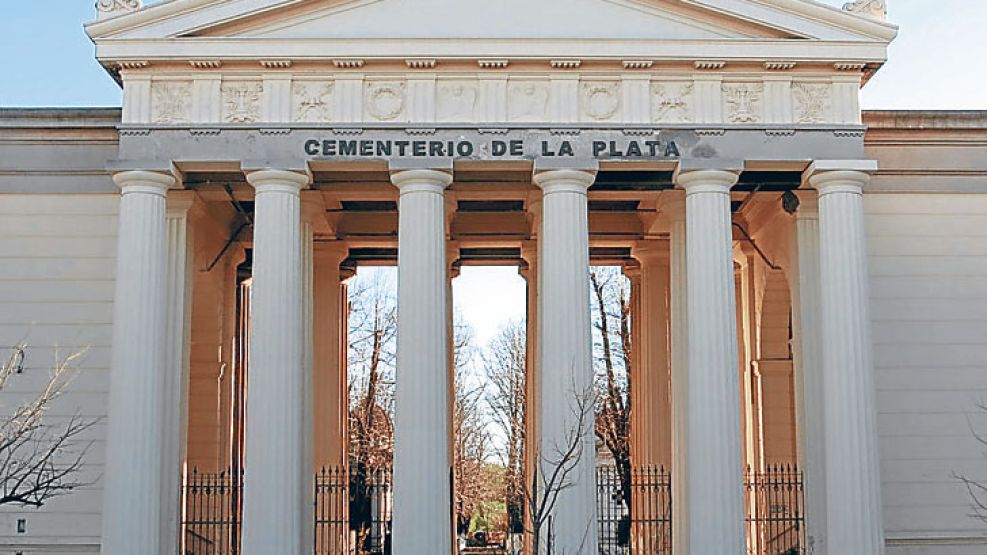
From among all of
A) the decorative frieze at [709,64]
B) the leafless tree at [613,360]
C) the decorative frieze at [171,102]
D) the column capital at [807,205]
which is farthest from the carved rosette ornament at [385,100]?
the leafless tree at [613,360]

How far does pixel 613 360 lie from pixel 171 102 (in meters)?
35.4

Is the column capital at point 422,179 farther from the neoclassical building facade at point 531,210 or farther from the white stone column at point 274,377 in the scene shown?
the white stone column at point 274,377

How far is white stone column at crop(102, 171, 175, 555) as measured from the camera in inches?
945

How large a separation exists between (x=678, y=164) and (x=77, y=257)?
1300 centimetres

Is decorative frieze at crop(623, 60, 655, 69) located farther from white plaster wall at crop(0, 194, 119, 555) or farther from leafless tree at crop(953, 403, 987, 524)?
white plaster wall at crop(0, 194, 119, 555)

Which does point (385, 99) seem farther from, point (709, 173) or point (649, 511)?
point (649, 511)

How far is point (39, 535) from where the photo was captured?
26094mm

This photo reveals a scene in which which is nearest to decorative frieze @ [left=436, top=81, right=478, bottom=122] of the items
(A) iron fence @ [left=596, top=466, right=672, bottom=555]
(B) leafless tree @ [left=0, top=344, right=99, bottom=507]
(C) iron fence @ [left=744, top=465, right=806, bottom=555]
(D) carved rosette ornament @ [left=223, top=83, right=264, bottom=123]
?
(D) carved rosette ornament @ [left=223, top=83, right=264, bottom=123]

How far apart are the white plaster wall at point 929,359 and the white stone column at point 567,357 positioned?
6.91 metres

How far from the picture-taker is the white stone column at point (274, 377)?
24094mm

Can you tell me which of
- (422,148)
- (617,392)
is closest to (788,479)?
(422,148)

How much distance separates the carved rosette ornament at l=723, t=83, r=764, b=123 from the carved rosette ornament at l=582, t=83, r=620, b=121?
2250 millimetres

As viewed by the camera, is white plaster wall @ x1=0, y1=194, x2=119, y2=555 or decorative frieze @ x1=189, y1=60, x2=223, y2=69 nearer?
decorative frieze @ x1=189, y1=60, x2=223, y2=69

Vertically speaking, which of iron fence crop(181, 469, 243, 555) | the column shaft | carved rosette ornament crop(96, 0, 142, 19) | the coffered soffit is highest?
carved rosette ornament crop(96, 0, 142, 19)
